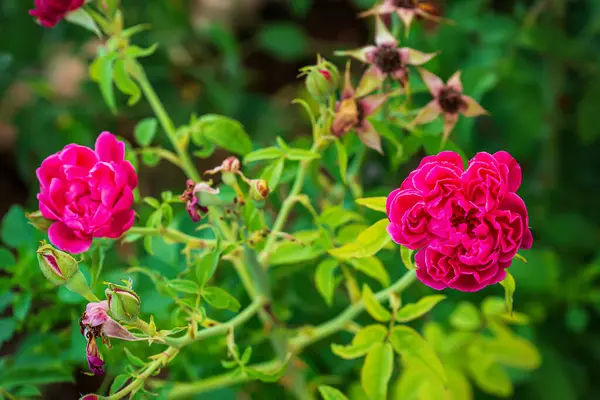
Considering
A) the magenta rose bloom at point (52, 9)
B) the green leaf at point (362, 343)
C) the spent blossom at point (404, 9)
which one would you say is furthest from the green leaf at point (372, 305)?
the magenta rose bloom at point (52, 9)

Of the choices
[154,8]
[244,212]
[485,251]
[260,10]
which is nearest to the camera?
[485,251]

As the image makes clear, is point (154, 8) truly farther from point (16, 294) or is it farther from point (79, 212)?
point (79, 212)

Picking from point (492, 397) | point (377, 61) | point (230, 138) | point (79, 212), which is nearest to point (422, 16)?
point (377, 61)

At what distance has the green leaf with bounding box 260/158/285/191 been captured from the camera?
22.7 inches

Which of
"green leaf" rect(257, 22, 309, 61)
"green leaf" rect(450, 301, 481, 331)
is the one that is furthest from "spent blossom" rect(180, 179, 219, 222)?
"green leaf" rect(257, 22, 309, 61)

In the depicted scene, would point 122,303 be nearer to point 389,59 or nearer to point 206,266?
point 206,266

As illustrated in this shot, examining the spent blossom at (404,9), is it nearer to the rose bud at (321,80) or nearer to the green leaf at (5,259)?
the rose bud at (321,80)

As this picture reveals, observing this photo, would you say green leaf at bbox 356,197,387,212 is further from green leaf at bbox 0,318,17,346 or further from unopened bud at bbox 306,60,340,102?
green leaf at bbox 0,318,17,346

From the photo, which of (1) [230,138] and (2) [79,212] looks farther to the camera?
(1) [230,138]

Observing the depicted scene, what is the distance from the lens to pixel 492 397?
102cm

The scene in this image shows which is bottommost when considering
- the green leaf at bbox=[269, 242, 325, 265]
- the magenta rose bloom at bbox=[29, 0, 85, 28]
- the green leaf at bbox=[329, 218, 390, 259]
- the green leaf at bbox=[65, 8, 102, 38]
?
the green leaf at bbox=[269, 242, 325, 265]

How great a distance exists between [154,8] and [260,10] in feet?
1.55

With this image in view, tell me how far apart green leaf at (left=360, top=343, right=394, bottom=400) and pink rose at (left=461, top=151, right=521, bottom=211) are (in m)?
0.18

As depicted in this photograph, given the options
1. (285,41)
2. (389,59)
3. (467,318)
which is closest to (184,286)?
(389,59)
